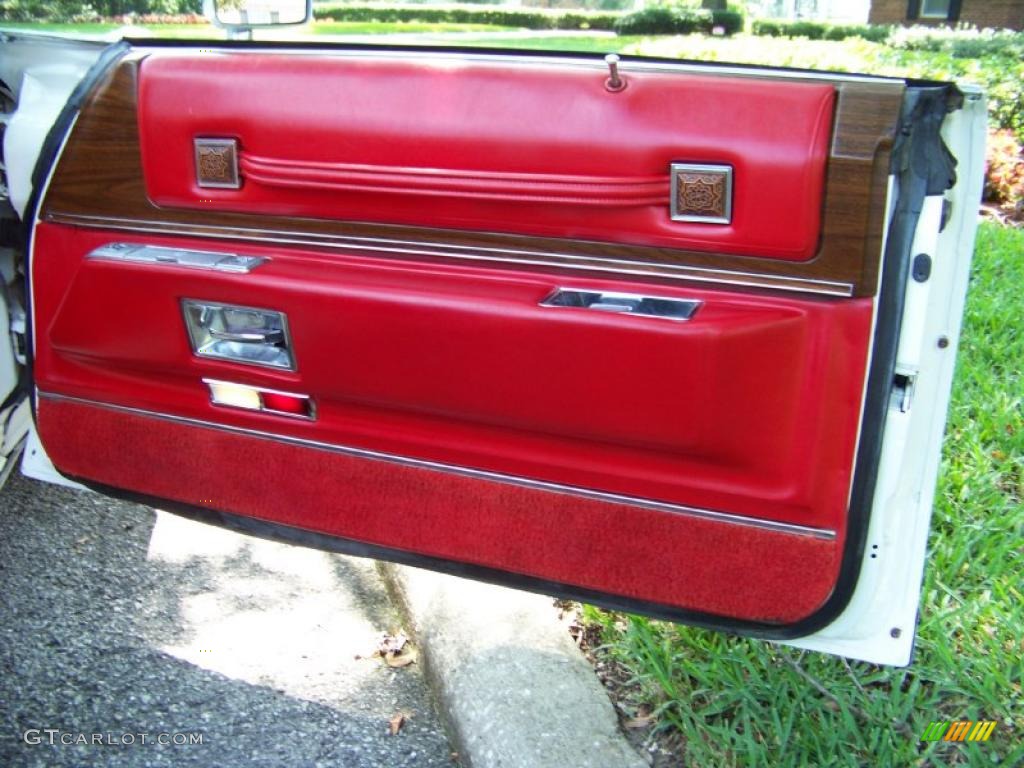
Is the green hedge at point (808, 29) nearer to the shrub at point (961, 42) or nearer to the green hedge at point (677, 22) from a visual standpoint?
the green hedge at point (677, 22)

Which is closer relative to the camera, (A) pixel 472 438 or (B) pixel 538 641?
(A) pixel 472 438

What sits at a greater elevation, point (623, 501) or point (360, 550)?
point (623, 501)

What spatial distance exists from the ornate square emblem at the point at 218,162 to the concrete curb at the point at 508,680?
1115mm

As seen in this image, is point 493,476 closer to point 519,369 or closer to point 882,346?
point 519,369

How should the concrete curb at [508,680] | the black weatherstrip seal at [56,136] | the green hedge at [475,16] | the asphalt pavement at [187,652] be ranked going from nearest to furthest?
1. the black weatherstrip seal at [56,136]
2. the concrete curb at [508,680]
3. the asphalt pavement at [187,652]
4. the green hedge at [475,16]

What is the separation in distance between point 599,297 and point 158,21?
78.9 inches

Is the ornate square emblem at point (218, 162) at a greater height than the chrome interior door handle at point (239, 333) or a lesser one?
greater

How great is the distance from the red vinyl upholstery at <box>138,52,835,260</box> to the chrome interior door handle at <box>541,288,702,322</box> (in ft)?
0.26

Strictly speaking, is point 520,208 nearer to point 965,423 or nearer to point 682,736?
point 682,736

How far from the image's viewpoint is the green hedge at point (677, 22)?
1858 centimetres

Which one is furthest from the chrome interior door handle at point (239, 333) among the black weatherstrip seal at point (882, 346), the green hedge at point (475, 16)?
the green hedge at point (475, 16)

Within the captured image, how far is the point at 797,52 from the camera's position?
9219mm

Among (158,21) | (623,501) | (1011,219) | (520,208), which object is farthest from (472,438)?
Result: (1011,219)

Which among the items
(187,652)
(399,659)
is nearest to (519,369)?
(399,659)
